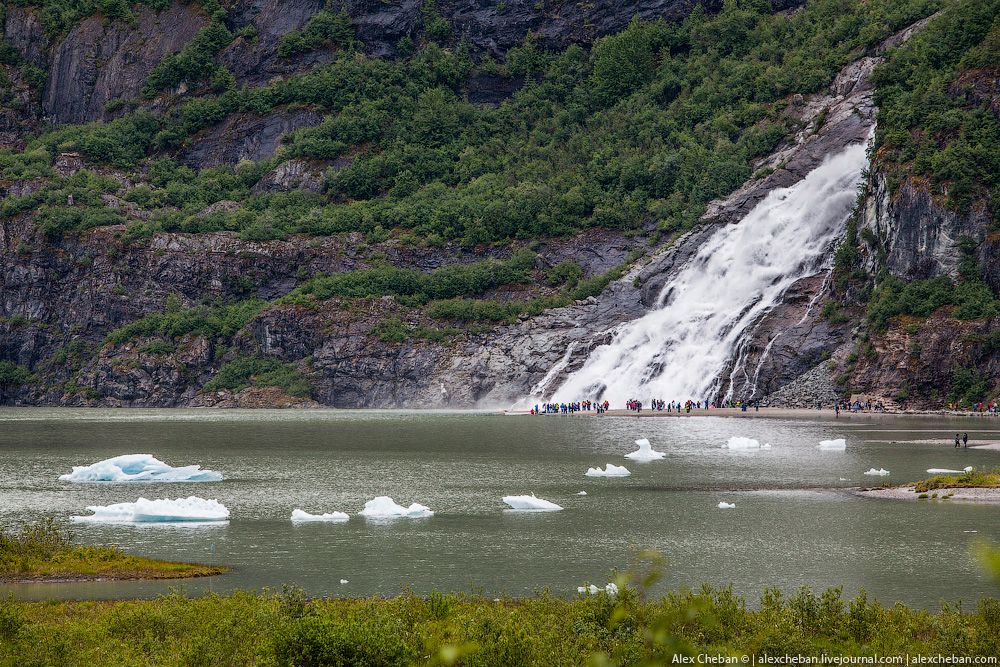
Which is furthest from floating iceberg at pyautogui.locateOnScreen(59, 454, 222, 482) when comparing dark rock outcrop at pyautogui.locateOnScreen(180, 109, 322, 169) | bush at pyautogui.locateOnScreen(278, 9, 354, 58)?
bush at pyautogui.locateOnScreen(278, 9, 354, 58)

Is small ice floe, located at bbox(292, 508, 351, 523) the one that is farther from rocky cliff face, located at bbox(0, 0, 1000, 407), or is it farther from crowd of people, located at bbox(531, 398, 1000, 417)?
rocky cliff face, located at bbox(0, 0, 1000, 407)

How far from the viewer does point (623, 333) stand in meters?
125

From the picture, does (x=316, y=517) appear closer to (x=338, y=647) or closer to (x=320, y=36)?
(x=338, y=647)

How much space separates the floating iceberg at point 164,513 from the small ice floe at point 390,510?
493 centimetres

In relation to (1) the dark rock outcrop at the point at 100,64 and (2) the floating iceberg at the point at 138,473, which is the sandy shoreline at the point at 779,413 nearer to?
(2) the floating iceberg at the point at 138,473

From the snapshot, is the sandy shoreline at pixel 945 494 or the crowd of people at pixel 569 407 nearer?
the sandy shoreline at pixel 945 494

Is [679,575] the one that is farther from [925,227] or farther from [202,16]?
[202,16]

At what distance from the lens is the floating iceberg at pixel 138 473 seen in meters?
52.2

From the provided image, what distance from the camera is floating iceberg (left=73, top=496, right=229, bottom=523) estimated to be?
40375 millimetres

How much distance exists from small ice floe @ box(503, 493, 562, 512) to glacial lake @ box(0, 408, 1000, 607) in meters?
0.76

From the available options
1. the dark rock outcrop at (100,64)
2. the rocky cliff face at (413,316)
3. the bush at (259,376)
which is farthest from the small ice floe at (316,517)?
the dark rock outcrop at (100,64)

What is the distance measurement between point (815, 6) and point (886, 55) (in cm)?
3483

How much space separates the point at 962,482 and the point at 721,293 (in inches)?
3001

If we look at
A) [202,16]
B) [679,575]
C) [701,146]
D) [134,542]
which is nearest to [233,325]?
[701,146]
